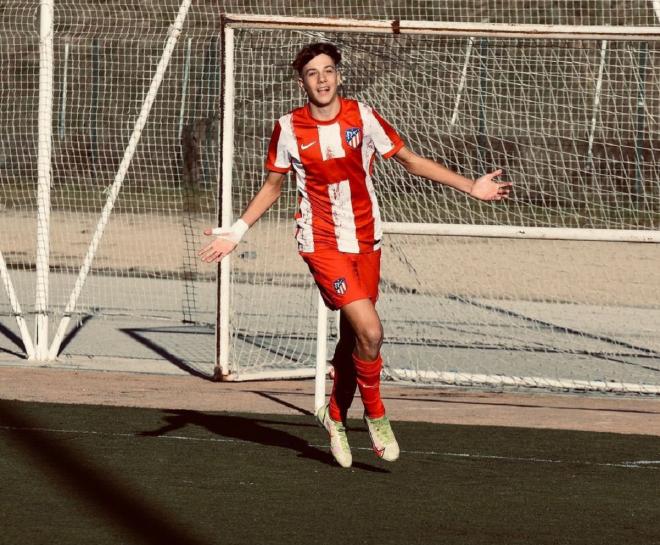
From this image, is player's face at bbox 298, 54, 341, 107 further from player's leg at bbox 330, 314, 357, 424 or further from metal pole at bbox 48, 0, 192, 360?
metal pole at bbox 48, 0, 192, 360

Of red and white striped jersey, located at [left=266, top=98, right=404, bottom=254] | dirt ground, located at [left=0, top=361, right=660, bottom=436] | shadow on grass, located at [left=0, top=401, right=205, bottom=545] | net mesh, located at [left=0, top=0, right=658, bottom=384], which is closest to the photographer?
shadow on grass, located at [left=0, top=401, right=205, bottom=545]

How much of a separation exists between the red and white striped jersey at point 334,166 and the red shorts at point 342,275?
0.12ft

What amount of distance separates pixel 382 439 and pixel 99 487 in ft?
4.49

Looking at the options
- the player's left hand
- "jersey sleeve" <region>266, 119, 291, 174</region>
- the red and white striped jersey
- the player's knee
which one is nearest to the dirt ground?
the player's knee

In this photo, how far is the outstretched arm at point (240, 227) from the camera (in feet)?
22.7

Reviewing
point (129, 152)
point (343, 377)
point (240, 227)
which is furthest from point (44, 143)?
point (343, 377)

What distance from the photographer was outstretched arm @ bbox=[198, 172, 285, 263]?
6.93 metres

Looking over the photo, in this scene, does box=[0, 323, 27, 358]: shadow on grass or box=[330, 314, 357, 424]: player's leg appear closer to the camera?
box=[330, 314, 357, 424]: player's leg

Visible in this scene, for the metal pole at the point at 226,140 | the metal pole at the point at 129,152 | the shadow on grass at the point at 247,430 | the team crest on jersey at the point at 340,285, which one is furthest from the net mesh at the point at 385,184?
the team crest on jersey at the point at 340,285

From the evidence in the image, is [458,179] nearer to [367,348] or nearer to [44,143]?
[367,348]

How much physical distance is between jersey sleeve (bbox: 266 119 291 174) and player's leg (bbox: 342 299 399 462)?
0.73 metres

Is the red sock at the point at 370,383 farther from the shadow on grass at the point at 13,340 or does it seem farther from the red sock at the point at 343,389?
the shadow on grass at the point at 13,340

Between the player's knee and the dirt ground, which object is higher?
the player's knee

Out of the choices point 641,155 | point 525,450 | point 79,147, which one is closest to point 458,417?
point 525,450
